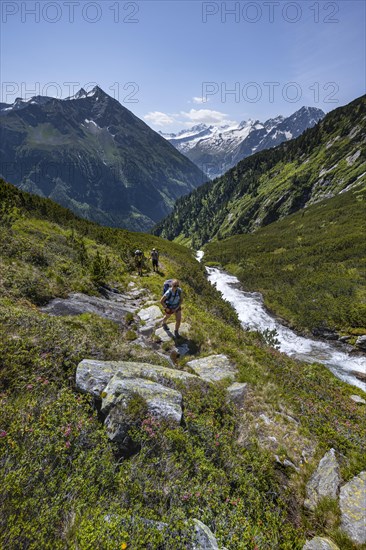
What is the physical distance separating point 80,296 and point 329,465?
38.2ft

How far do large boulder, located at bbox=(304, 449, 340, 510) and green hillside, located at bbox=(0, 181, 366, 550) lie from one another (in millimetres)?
152

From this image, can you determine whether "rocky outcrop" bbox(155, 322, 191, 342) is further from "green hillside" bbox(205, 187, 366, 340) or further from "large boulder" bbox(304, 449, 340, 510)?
"green hillside" bbox(205, 187, 366, 340)

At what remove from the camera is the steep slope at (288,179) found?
88.4 m

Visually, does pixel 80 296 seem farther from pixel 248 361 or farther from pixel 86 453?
pixel 86 453

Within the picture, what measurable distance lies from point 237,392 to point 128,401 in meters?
4.19

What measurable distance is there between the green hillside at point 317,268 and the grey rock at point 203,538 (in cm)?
2691

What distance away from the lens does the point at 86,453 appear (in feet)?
14.1

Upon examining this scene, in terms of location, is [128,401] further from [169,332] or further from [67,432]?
[169,332]

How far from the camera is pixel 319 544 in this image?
4.40 meters

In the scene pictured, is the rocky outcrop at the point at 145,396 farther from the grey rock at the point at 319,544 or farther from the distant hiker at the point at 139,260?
the distant hiker at the point at 139,260

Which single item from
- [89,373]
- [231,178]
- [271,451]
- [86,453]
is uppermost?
[231,178]

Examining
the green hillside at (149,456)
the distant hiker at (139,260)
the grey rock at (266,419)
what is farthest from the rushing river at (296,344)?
the grey rock at (266,419)

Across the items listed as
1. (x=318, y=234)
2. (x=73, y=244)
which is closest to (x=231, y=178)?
(x=318, y=234)

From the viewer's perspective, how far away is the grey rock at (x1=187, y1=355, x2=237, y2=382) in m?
9.03
